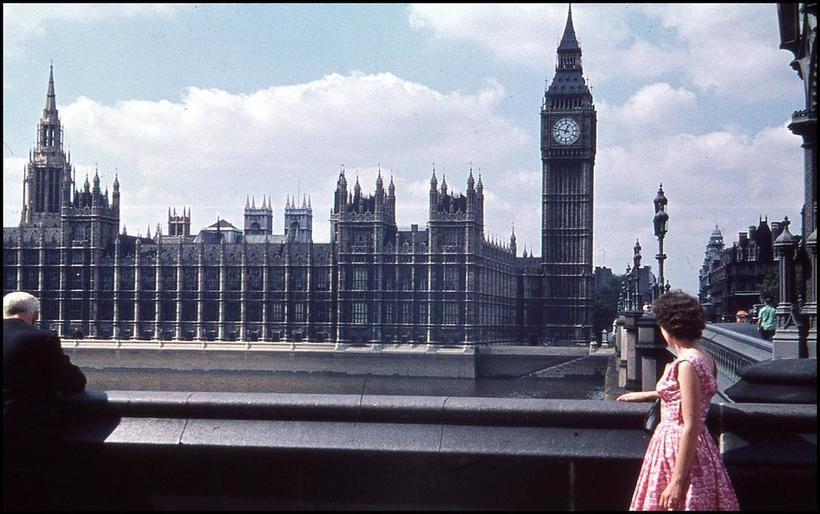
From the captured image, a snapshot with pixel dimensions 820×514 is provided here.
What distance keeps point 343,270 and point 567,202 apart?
2078 cm

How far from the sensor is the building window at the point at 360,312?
67.8 metres

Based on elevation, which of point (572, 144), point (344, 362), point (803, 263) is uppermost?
point (572, 144)

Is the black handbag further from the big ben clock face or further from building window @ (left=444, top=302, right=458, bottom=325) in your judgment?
the big ben clock face

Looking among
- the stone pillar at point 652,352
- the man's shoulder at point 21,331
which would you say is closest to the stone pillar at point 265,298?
the stone pillar at point 652,352

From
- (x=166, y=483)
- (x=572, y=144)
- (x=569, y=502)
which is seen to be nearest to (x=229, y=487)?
(x=166, y=483)

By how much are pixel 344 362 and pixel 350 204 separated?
13.1m

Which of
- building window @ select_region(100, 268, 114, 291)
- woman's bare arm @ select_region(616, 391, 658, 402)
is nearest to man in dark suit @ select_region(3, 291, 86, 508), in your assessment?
woman's bare arm @ select_region(616, 391, 658, 402)

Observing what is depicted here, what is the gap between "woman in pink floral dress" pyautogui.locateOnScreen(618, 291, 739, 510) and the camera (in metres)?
4.02

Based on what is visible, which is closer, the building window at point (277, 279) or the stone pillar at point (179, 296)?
the stone pillar at point (179, 296)

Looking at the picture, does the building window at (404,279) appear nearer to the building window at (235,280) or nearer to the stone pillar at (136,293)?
the building window at (235,280)

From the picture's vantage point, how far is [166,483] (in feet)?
17.0

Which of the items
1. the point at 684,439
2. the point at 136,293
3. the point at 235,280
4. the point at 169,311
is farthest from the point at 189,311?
the point at 684,439

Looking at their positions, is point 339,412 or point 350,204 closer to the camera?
point 339,412

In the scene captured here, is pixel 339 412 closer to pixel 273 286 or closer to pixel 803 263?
pixel 803 263
